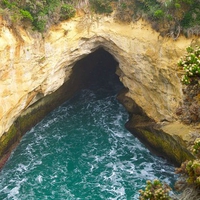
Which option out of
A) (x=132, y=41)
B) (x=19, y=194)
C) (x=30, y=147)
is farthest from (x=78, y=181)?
(x=132, y=41)

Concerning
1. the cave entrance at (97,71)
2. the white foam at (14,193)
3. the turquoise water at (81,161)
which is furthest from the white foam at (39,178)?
the cave entrance at (97,71)

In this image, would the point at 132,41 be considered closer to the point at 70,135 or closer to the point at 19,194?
the point at 70,135

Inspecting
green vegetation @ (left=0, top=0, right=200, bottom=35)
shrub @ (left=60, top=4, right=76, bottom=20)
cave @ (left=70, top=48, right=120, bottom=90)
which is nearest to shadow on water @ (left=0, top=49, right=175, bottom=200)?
cave @ (left=70, top=48, right=120, bottom=90)

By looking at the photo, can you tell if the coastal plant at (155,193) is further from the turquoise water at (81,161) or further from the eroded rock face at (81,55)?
the eroded rock face at (81,55)

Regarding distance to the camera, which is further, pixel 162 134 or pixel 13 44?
pixel 162 134

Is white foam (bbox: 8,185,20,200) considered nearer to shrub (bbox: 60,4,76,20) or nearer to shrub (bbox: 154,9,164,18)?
shrub (bbox: 60,4,76,20)
